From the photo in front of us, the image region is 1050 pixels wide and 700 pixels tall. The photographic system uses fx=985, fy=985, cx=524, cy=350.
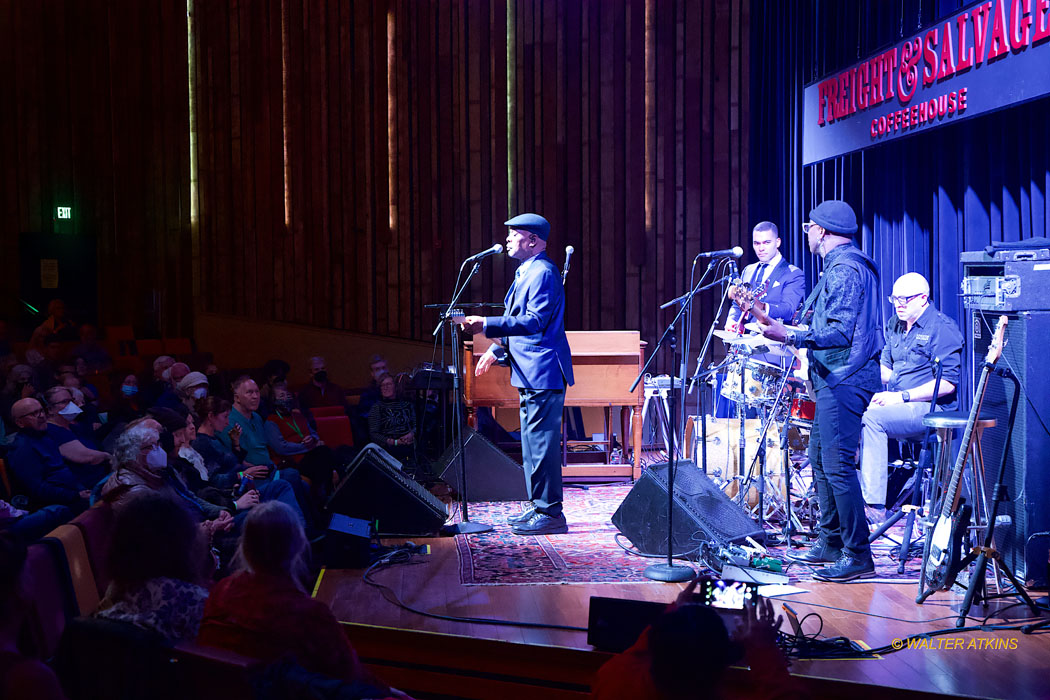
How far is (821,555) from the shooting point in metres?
4.71

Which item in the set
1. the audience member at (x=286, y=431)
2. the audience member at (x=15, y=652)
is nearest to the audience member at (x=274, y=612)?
the audience member at (x=15, y=652)

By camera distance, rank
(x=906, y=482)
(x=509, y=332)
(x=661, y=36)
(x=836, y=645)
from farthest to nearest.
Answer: (x=661, y=36) → (x=906, y=482) → (x=509, y=332) → (x=836, y=645)

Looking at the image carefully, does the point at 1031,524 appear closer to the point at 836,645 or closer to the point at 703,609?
the point at 836,645

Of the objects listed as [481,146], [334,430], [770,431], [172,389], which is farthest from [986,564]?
[481,146]

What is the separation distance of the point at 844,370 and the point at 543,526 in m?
1.90

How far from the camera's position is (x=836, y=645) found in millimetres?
3586

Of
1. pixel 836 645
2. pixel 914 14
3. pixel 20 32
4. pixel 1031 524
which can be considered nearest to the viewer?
pixel 836 645

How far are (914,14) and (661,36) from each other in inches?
140

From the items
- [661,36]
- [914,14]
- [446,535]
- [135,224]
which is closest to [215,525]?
[446,535]

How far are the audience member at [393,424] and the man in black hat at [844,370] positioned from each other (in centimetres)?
364

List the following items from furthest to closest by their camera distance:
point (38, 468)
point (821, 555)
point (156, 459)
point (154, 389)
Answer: point (154, 389) → point (38, 468) → point (821, 555) → point (156, 459)

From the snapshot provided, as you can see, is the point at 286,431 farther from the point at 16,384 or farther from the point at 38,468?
the point at 38,468

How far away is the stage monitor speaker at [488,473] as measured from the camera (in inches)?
256

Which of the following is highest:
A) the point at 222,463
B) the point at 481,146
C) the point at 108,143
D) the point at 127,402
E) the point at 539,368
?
the point at 108,143
